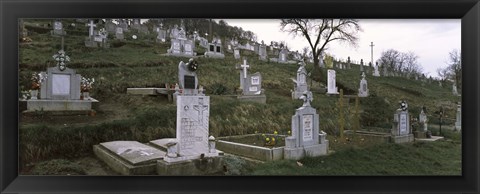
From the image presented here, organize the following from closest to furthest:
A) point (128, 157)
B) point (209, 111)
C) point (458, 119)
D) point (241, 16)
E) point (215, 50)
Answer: point (241, 16), point (128, 157), point (458, 119), point (209, 111), point (215, 50)

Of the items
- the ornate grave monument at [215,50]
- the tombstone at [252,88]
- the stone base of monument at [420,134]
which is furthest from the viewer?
the ornate grave monument at [215,50]

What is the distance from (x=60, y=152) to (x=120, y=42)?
1.61 meters

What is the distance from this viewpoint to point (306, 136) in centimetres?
429

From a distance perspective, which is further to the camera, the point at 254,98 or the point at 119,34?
the point at 254,98

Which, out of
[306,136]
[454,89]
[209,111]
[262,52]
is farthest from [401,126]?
[209,111]

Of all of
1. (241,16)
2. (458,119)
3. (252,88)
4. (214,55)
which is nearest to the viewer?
(241,16)

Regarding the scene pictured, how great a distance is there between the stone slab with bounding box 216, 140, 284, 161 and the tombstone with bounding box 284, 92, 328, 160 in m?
0.13

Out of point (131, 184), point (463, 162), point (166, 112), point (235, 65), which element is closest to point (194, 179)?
point (131, 184)

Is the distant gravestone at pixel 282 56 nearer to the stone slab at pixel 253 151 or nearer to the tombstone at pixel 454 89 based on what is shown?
the stone slab at pixel 253 151

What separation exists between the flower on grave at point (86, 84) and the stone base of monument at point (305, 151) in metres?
2.49

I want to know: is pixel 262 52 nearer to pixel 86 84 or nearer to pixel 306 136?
pixel 306 136

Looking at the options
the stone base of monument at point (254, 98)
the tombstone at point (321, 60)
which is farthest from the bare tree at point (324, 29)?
the stone base of monument at point (254, 98)

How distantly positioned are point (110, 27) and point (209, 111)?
1.64 metres

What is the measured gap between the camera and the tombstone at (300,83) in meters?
4.52
